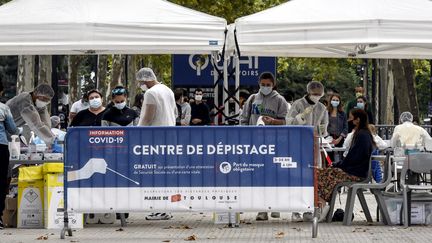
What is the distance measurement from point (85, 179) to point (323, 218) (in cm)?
402

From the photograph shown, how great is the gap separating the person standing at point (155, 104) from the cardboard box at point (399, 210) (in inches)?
119

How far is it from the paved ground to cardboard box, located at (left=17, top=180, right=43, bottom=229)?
0.28m

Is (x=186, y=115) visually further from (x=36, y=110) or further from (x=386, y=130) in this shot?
(x=386, y=130)

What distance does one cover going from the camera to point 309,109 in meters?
17.2

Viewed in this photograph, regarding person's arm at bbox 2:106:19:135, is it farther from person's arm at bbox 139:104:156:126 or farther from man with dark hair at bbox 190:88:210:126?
man with dark hair at bbox 190:88:210:126

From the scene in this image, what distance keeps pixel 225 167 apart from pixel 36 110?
141 inches

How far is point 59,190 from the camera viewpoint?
1575cm

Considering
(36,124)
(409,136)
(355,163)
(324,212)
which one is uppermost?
(36,124)

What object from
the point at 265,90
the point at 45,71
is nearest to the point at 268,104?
the point at 265,90

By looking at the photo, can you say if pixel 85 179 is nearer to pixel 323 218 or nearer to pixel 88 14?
pixel 88 14

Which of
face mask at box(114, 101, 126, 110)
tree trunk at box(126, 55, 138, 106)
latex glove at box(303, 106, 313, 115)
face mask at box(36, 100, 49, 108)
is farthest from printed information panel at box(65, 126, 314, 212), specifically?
tree trunk at box(126, 55, 138, 106)

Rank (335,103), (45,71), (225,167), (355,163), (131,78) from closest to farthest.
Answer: (225,167)
(355,163)
(335,103)
(45,71)
(131,78)

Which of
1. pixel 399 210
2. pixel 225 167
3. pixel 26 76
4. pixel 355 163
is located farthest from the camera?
pixel 26 76

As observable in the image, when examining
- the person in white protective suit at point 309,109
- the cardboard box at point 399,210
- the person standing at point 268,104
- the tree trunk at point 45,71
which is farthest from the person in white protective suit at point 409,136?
the tree trunk at point 45,71
